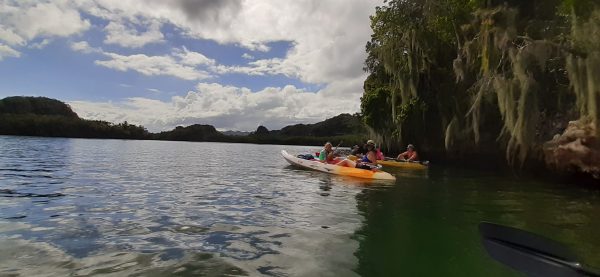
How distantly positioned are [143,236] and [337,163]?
466 inches

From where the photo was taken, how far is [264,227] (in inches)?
277

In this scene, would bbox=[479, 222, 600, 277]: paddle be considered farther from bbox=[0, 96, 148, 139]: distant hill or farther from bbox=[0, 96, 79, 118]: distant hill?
bbox=[0, 96, 79, 118]: distant hill

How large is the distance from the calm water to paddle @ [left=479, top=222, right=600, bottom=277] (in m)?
1.22

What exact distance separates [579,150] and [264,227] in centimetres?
1166

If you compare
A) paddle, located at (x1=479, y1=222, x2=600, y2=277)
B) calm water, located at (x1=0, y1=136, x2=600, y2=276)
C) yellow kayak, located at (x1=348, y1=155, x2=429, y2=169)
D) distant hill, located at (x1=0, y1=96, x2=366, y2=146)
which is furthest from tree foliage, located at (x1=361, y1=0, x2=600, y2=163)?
distant hill, located at (x1=0, y1=96, x2=366, y2=146)

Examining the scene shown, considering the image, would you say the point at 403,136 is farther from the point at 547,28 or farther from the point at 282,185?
the point at 282,185

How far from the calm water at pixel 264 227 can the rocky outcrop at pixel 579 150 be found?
1.22 metres

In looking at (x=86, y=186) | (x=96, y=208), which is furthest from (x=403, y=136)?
(x=96, y=208)

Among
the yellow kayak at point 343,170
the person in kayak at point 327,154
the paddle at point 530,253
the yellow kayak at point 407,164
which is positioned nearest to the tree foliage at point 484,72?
the yellow kayak at point 407,164

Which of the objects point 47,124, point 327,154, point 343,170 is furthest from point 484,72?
point 47,124

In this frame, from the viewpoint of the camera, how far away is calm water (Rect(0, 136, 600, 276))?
492cm

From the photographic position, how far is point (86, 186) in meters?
11.6

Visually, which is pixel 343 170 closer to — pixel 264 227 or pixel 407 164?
pixel 407 164

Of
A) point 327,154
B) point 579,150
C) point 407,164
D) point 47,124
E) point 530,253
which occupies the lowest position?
point 530,253
